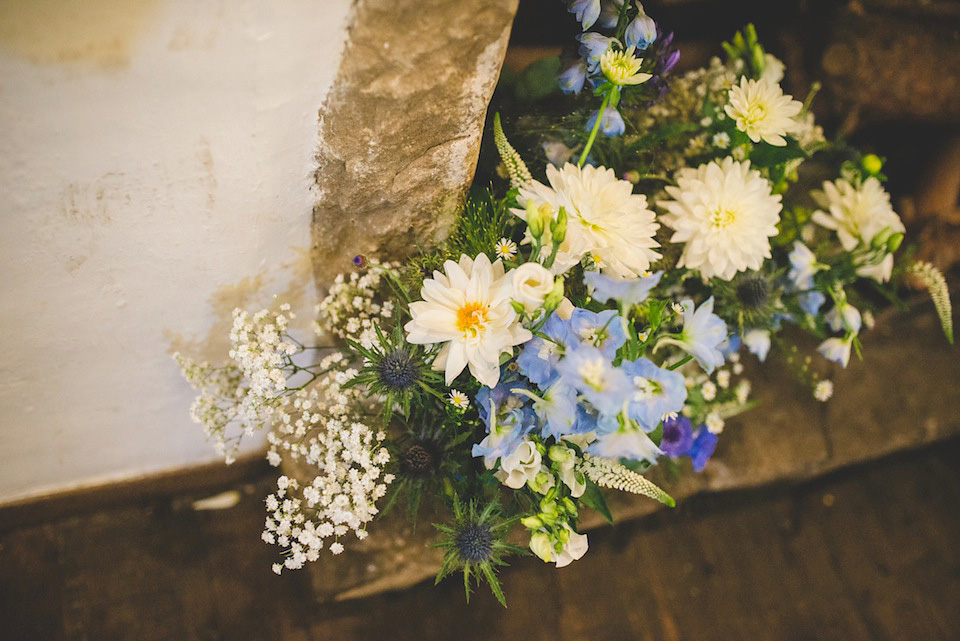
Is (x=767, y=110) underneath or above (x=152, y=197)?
above

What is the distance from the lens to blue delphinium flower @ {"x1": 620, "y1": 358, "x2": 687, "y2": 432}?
80cm

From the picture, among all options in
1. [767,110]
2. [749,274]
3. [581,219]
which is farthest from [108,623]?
[767,110]

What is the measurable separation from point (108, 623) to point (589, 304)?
131 cm

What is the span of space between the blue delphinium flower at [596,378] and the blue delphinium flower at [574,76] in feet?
1.77

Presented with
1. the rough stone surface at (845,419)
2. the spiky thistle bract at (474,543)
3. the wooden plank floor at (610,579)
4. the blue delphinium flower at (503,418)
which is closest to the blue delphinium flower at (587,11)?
the blue delphinium flower at (503,418)

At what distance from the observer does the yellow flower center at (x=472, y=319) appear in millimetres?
892

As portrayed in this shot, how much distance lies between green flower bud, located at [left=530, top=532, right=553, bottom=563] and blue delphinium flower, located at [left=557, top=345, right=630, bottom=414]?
0.85ft

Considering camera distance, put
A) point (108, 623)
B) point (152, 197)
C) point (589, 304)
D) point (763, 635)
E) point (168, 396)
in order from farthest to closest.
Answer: point (763, 635)
point (108, 623)
point (168, 396)
point (589, 304)
point (152, 197)

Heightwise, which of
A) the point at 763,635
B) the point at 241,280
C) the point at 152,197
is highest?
the point at 152,197

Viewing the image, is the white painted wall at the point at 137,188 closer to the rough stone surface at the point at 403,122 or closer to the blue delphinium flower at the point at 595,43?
the rough stone surface at the point at 403,122

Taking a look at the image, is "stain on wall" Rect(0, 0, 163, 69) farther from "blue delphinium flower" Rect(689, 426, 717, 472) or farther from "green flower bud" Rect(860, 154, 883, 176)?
"green flower bud" Rect(860, 154, 883, 176)

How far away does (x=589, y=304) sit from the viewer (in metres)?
1.07

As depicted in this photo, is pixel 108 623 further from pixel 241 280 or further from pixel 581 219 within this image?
pixel 581 219

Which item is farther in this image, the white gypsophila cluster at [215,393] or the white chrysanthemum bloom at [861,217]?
the white chrysanthemum bloom at [861,217]
